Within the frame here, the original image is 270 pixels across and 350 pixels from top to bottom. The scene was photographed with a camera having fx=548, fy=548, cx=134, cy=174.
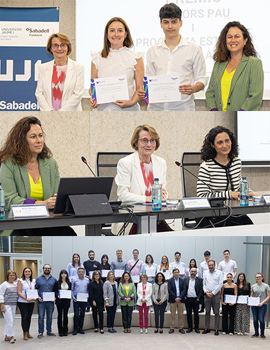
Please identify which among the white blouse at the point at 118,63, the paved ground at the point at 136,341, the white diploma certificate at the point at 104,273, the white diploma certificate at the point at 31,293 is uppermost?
the white blouse at the point at 118,63

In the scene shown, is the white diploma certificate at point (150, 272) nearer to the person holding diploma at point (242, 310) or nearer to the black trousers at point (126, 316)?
the black trousers at point (126, 316)

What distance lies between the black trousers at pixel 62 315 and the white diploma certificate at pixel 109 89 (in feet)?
9.47

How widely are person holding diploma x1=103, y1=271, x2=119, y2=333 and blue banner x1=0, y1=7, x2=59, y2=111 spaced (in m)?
5.16

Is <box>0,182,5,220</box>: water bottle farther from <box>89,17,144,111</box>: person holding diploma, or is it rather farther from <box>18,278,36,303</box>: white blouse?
<box>89,17,144,111</box>: person holding diploma

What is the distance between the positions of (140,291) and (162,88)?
286 cm

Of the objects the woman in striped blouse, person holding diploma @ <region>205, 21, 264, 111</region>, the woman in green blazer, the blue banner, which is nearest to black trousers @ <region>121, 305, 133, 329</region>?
the woman in green blazer

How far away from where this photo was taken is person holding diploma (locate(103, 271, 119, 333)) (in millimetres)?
2746

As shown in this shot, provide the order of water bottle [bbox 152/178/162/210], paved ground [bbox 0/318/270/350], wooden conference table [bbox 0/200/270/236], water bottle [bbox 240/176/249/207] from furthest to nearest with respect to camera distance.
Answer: water bottle [bbox 240/176/249/207]
water bottle [bbox 152/178/162/210]
wooden conference table [bbox 0/200/270/236]
paved ground [bbox 0/318/270/350]

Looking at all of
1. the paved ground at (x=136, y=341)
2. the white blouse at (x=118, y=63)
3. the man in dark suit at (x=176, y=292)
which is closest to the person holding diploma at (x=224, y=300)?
the paved ground at (x=136, y=341)

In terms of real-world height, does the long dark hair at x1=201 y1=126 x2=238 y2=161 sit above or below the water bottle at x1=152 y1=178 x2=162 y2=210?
above

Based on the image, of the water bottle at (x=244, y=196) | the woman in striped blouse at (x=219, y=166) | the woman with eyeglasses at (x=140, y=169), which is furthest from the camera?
the woman in striped blouse at (x=219, y=166)

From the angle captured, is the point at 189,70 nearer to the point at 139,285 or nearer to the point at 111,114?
the point at 111,114

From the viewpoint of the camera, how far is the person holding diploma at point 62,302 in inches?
106

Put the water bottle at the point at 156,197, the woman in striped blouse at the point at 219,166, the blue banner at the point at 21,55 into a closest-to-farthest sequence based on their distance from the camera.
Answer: the water bottle at the point at 156,197 < the woman in striped blouse at the point at 219,166 < the blue banner at the point at 21,55
